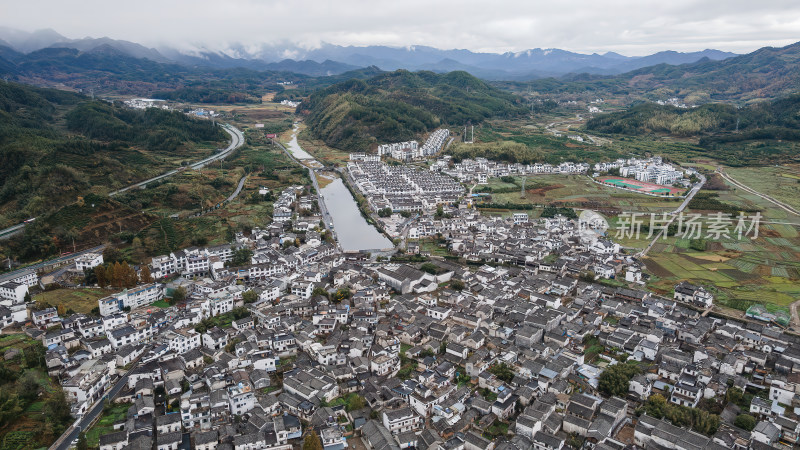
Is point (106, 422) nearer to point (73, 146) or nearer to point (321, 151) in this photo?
point (73, 146)

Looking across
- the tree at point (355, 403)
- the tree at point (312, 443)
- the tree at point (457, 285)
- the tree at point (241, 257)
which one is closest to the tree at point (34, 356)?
the tree at point (241, 257)

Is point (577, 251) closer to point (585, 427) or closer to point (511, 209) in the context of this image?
point (511, 209)

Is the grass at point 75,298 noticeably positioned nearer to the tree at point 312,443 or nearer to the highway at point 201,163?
the highway at point 201,163

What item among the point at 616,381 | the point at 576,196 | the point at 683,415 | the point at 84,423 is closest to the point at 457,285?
the point at 616,381

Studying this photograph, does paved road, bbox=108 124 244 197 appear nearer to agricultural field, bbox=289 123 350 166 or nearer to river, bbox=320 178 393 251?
agricultural field, bbox=289 123 350 166

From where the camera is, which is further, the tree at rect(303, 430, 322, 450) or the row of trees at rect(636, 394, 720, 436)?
the row of trees at rect(636, 394, 720, 436)

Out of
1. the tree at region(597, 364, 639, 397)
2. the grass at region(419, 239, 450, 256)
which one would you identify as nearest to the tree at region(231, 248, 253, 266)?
the grass at region(419, 239, 450, 256)

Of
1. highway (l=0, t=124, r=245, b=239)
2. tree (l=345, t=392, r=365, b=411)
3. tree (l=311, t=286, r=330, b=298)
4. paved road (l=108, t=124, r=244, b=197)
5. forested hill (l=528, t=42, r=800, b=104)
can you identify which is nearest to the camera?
tree (l=345, t=392, r=365, b=411)
